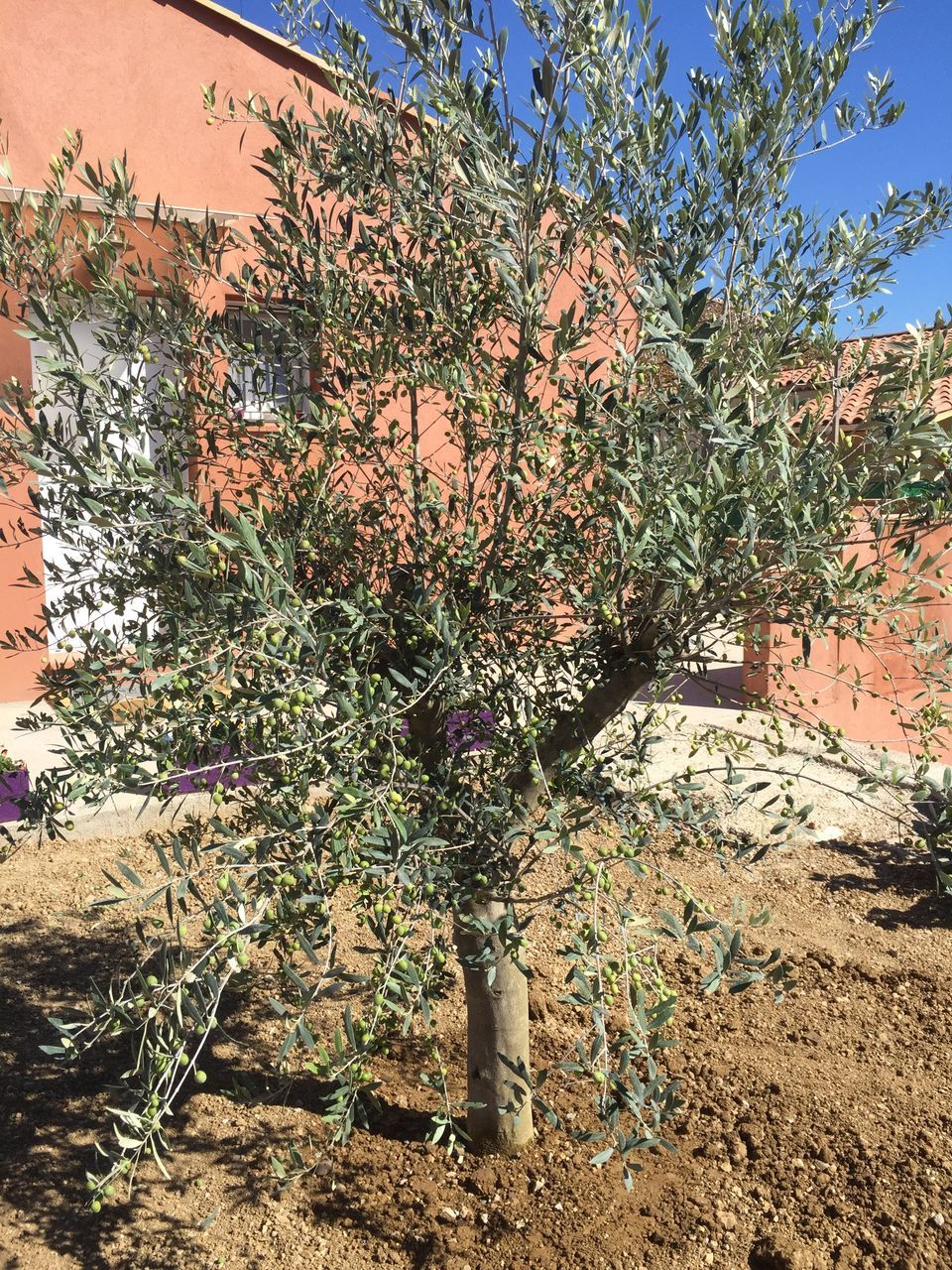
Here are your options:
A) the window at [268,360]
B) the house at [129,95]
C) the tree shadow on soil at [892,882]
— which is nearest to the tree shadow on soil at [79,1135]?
the window at [268,360]

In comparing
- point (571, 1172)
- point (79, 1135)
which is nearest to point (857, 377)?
point (571, 1172)

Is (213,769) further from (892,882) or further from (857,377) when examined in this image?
(892,882)

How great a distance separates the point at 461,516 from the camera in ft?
12.0

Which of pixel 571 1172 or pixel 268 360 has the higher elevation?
pixel 268 360

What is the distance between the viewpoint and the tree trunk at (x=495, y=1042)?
3.74 m

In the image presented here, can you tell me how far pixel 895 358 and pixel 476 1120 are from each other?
9.74 ft

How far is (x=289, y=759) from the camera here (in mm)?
2771

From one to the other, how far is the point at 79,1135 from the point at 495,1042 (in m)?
1.64

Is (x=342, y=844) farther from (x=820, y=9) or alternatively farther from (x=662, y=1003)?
(x=820, y=9)

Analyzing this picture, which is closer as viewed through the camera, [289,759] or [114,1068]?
[289,759]

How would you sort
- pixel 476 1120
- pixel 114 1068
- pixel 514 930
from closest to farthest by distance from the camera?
pixel 514 930 < pixel 476 1120 < pixel 114 1068

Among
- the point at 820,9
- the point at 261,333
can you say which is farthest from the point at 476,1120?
the point at 820,9

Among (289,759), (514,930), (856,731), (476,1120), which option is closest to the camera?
(289,759)

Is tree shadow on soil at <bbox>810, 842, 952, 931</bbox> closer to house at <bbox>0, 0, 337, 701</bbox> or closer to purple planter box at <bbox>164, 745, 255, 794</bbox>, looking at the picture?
purple planter box at <bbox>164, 745, 255, 794</bbox>
